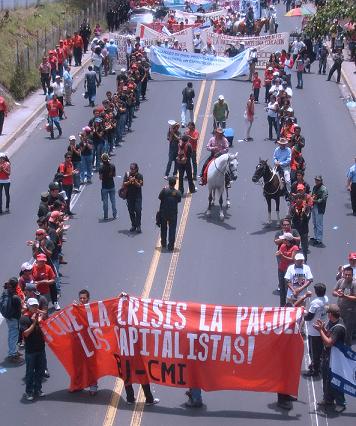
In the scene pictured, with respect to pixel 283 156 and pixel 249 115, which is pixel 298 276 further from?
pixel 249 115

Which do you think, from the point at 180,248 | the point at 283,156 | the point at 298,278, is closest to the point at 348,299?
the point at 298,278

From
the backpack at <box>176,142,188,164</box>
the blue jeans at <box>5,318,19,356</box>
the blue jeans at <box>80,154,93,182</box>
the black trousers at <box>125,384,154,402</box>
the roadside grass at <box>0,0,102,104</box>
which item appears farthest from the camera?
the roadside grass at <box>0,0,102,104</box>

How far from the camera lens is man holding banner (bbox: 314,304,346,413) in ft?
48.9

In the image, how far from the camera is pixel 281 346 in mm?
15016

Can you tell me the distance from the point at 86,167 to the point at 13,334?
11.3 meters

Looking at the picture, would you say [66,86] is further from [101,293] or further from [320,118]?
[101,293]

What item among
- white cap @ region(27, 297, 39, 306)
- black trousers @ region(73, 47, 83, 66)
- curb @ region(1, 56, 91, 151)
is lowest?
curb @ region(1, 56, 91, 151)

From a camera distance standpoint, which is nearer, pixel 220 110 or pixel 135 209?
pixel 135 209

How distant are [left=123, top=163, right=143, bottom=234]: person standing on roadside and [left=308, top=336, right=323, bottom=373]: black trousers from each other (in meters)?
7.84

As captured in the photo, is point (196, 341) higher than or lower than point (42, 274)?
higher

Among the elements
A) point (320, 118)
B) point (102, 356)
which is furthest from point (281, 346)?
point (320, 118)

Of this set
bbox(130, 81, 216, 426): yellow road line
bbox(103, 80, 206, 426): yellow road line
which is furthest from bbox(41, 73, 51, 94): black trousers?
bbox(103, 80, 206, 426): yellow road line

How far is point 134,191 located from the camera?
2323 centimetres

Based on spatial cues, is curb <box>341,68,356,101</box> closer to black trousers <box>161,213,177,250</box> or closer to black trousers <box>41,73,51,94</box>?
black trousers <box>41,73,51,94</box>
